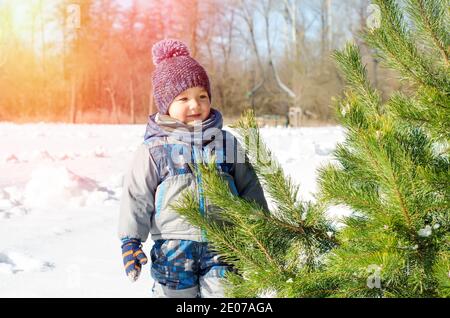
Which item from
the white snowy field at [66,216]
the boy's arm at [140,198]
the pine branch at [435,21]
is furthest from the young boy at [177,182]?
the pine branch at [435,21]

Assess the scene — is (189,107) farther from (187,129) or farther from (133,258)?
(133,258)

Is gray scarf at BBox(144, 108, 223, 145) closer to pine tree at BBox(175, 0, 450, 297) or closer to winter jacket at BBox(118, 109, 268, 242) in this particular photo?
winter jacket at BBox(118, 109, 268, 242)

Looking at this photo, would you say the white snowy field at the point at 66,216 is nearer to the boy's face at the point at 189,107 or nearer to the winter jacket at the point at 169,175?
the winter jacket at the point at 169,175

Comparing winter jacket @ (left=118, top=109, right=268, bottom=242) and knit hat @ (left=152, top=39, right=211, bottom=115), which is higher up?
knit hat @ (left=152, top=39, right=211, bottom=115)

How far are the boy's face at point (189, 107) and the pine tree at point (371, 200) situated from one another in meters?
0.43

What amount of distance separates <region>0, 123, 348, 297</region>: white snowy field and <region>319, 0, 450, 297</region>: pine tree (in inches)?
6.6

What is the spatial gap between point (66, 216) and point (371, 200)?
10.7 ft

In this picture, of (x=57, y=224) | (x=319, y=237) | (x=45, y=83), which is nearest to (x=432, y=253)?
(x=319, y=237)

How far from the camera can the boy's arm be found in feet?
6.12

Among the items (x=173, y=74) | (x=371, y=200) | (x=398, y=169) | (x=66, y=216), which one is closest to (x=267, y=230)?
(x=371, y=200)

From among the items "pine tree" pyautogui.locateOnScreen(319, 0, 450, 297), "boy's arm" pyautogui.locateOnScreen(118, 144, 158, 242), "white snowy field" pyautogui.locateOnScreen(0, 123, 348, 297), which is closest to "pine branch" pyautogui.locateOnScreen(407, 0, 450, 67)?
"pine tree" pyautogui.locateOnScreen(319, 0, 450, 297)

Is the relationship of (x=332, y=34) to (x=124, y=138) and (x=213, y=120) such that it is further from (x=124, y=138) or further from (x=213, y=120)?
(x=213, y=120)

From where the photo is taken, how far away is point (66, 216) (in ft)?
13.7

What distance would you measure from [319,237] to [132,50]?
919 centimetres
